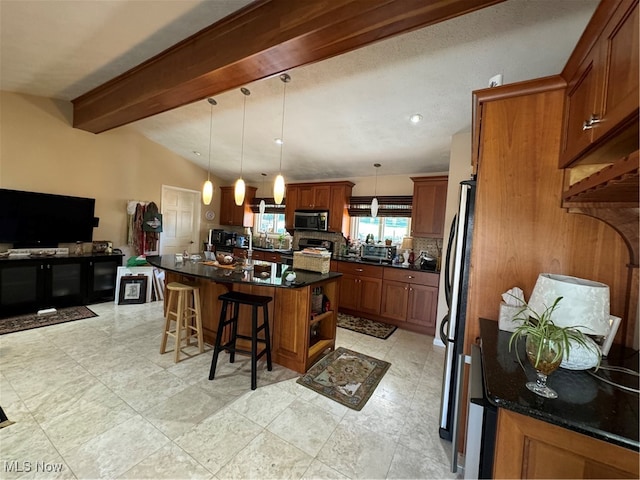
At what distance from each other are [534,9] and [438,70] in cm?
68

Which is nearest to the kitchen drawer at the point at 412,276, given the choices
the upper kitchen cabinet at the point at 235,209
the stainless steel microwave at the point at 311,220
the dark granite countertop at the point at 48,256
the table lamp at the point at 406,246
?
the table lamp at the point at 406,246

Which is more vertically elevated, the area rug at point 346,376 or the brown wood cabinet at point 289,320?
the brown wood cabinet at point 289,320

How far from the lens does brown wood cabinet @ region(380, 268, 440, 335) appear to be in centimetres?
359

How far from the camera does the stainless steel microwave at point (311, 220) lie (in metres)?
4.88

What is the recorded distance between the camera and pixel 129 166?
486cm

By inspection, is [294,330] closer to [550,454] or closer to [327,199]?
[550,454]

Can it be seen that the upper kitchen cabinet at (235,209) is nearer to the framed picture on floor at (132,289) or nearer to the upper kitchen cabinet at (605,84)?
the framed picture on floor at (132,289)

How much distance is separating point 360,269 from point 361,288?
0.30 meters

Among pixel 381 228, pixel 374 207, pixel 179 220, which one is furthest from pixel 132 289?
pixel 381 228

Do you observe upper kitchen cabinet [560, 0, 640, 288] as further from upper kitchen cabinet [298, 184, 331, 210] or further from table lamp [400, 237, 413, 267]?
upper kitchen cabinet [298, 184, 331, 210]

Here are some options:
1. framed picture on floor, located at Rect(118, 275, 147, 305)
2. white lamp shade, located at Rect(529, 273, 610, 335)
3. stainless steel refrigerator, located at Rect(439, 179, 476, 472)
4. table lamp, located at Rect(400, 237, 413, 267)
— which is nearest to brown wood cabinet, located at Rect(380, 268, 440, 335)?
table lamp, located at Rect(400, 237, 413, 267)

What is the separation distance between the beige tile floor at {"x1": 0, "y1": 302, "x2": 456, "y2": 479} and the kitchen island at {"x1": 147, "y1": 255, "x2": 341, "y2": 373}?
0.23 metres

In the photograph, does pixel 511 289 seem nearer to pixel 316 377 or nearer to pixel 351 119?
pixel 316 377

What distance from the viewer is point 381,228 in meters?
4.79
